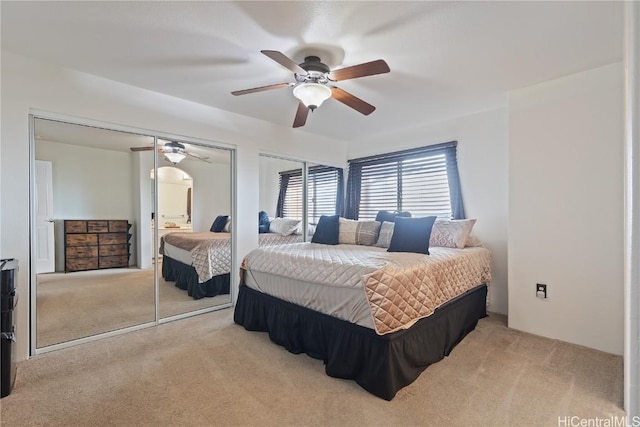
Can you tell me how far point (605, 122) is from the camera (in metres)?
2.51

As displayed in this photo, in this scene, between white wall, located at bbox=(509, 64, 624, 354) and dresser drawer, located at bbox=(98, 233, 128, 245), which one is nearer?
white wall, located at bbox=(509, 64, 624, 354)

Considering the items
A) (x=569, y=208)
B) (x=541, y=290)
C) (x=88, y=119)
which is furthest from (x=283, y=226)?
(x=569, y=208)

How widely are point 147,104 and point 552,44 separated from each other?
363cm

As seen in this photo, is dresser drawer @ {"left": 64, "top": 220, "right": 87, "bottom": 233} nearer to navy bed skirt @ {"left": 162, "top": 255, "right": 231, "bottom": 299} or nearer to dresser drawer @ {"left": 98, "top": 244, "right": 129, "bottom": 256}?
dresser drawer @ {"left": 98, "top": 244, "right": 129, "bottom": 256}

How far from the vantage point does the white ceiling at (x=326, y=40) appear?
1.85 m

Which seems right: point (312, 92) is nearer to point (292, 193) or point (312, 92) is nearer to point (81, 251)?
point (292, 193)

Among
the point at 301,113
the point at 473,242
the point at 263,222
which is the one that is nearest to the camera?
the point at 301,113

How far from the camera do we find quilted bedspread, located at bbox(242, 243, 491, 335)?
194 cm

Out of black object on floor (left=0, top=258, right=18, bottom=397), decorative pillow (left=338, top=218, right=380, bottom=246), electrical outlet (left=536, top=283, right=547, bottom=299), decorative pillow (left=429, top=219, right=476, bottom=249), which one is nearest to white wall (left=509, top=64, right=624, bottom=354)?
electrical outlet (left=536, top=283, right=547, bottom=299)

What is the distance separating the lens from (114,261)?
316 centimetres

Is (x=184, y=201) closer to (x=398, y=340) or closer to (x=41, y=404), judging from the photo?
(x=41, y=404)

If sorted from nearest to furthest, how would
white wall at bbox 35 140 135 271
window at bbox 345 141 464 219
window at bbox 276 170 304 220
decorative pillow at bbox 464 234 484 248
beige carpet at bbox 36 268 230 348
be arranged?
beige carpet at bbox 36 268 230 348 < white wall at bbox 35 140 135 271 < decorative pillow at bbox 464 234 484 248 < window at bbox 345 141 464 219 < window at bbox 276 170 304 220

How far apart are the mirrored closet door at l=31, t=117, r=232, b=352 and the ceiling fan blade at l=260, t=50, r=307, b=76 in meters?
1.90

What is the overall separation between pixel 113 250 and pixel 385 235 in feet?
9.83
